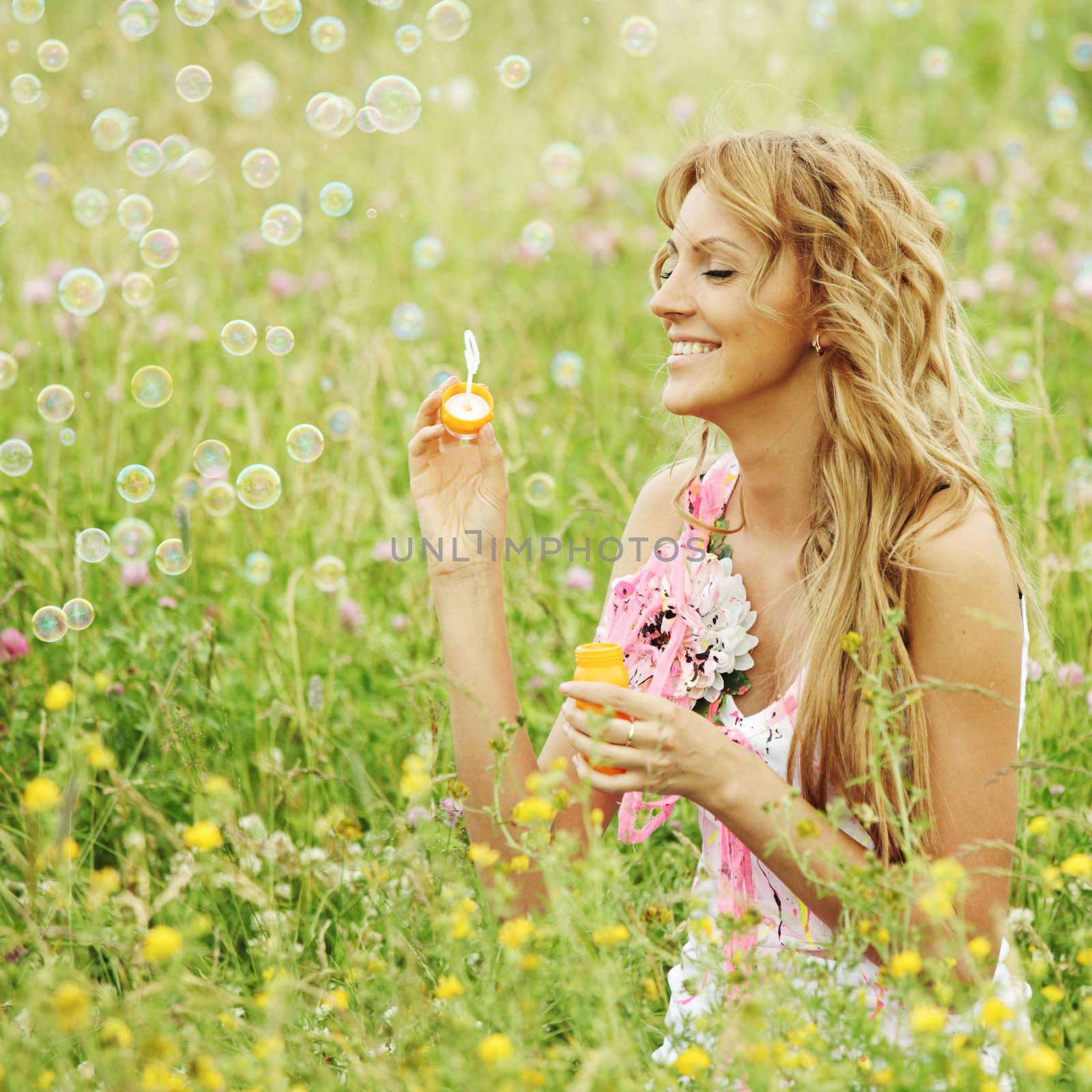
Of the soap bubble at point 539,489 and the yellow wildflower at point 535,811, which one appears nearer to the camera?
the yellow wildflower at point 535,811

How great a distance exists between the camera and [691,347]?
194 centimetres

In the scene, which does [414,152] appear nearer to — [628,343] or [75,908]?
[628,343]

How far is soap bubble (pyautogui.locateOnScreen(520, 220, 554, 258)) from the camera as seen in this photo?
14.1 ft

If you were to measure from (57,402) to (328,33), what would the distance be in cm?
205

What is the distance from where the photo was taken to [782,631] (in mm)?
2002

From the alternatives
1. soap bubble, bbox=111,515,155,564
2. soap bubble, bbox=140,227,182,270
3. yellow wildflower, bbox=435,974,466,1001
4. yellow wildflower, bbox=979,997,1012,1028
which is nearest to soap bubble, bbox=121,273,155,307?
soap bubble, bbox=140,227,182,270

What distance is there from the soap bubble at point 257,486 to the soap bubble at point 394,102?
4.52 feet

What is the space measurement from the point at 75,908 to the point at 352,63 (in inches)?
229

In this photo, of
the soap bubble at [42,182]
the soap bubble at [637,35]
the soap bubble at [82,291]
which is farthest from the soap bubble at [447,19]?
the soap bubble at [42,182]

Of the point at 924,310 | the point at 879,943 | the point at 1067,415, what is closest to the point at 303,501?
the point at 924,310

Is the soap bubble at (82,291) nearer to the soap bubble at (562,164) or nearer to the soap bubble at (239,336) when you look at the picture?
the soap bubble at (239,336)

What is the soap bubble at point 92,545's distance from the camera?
254 centimetres

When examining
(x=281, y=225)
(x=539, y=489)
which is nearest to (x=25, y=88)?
(x=281, y=225)

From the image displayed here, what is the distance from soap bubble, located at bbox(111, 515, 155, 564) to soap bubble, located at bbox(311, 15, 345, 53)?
2.14 m
